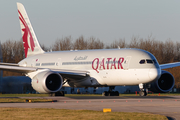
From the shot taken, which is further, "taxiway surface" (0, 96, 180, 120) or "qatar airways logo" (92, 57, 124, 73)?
"qatar airways logo" (92, 57, 124, 73)

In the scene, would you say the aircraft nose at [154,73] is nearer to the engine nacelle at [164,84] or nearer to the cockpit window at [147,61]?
the cockpit window at [147,61]

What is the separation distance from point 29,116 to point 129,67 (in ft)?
60.2

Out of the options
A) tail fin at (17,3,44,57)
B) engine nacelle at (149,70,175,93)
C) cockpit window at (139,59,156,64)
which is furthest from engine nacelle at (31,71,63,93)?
tail fin at (17,3,44,57)

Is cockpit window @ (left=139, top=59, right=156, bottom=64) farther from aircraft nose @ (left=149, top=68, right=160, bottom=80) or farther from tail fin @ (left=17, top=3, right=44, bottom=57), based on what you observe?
tail fin @ (left=17, top=3, right=44, bottom=57)

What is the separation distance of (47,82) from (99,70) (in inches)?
203

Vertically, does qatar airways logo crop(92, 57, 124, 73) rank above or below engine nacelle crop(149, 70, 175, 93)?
above

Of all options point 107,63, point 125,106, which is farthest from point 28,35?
point 125,106

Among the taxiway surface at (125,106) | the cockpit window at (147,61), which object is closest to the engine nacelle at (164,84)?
the cockpit window at (147,61)

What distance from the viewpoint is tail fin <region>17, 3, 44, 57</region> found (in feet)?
153

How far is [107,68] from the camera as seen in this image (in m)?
35.9

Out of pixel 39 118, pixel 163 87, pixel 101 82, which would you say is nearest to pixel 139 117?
pixel 39 118

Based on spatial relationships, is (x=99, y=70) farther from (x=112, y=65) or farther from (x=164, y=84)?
(x=164, y=84)

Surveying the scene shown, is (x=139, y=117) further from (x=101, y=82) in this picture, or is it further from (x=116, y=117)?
(x=101, y=82)

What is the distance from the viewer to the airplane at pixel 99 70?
111ft
